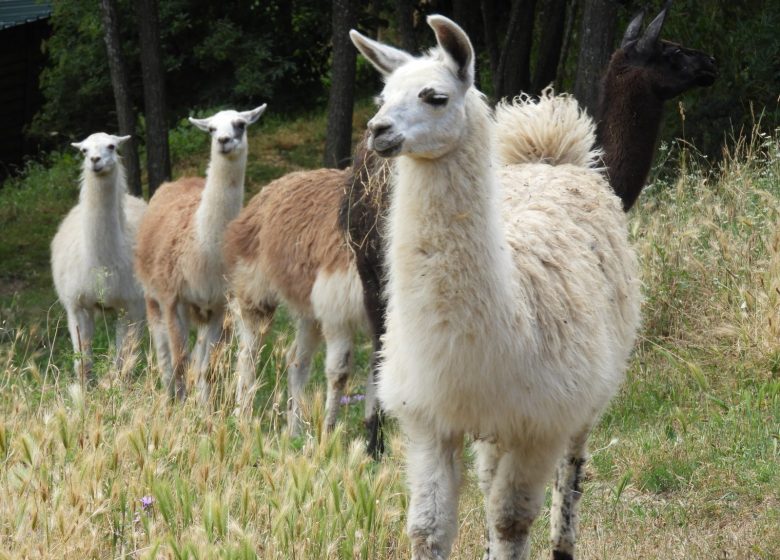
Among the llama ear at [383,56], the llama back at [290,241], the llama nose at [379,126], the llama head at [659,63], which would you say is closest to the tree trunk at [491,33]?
the llama back at [290,241]

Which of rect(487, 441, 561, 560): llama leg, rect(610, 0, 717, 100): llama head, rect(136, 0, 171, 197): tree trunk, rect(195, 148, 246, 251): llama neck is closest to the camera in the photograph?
rect(487, 441, 561, 560): llama leg

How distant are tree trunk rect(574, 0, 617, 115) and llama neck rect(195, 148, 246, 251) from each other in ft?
10.7

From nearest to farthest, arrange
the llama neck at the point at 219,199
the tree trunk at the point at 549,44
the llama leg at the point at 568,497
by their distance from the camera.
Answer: the llama leg at the point at 568,497
the llama neck at the point at 219,199
the tree trunk at the point at 549,44

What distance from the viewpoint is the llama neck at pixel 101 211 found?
9.40m

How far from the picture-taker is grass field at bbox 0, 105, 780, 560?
4.12 meters

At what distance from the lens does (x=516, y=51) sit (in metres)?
14.5

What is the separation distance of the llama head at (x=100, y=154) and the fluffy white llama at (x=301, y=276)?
4.43 ft

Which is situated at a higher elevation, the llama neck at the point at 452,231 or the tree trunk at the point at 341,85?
the llama neck at the point at 452,231

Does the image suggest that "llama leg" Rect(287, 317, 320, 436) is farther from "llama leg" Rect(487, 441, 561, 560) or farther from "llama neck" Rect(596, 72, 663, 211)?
"llama leg" Rect(487, 441, 561, 560)

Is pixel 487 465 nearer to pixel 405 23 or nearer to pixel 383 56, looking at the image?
pixel 383 56

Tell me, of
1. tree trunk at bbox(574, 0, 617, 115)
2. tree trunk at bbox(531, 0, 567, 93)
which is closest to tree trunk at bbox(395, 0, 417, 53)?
tree trunk at bbox(531, 0, 567, 93)

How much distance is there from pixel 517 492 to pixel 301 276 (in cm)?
380

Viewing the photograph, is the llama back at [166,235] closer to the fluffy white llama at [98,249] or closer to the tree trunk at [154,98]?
the fluffy white llama at [98,249]

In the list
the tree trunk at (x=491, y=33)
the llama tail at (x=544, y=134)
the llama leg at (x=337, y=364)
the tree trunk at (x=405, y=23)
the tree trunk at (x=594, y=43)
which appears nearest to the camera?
the llama tail at (x=544, y=134)
